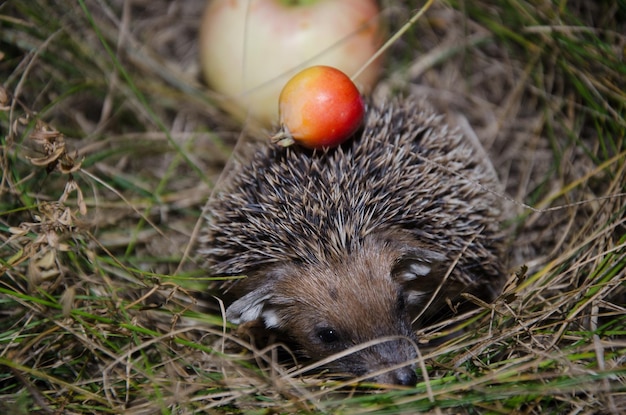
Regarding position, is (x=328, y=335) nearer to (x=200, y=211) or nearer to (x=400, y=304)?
(x=400, y=304)

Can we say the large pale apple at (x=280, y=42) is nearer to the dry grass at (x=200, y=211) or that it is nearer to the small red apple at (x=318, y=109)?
the dry grass at (x=200, y=211)

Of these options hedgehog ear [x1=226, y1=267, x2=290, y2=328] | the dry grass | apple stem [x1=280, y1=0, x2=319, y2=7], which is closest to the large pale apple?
apple stem [x1=280, y1=0, x2=319, y2=7]

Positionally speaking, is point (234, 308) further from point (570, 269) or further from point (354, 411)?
point (570, 269)

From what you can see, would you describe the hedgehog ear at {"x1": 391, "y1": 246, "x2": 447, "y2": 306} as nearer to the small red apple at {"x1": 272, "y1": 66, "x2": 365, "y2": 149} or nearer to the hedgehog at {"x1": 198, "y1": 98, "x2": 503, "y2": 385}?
the hedgehog at {"x1": 198, "y1": 98, "x2": 503, "y2": 385}

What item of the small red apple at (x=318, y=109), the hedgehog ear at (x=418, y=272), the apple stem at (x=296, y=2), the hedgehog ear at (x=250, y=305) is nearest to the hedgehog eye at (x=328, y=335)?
the hedgehog ear at (x=250, y=305)

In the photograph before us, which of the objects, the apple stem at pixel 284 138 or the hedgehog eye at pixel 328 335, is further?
the apple stem at pixel 284 138

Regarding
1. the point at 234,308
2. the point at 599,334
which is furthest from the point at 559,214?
the point at 234,308

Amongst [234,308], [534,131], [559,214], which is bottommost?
[559,214]
